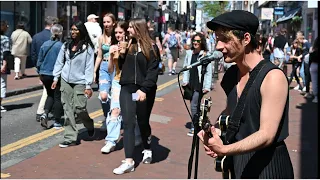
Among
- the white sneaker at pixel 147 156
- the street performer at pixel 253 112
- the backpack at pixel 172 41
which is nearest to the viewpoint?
the street performer at pixel 253 112

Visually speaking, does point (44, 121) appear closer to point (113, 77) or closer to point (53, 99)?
point (53, 99)

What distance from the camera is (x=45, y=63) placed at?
8102 mm

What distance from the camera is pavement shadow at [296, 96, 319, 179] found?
235 inches

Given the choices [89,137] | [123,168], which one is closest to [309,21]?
[89,137]

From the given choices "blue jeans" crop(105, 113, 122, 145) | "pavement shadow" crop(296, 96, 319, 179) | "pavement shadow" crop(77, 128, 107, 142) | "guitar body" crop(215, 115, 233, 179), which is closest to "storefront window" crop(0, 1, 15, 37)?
"pavement shadow" crop(77, 128, 107, 142)

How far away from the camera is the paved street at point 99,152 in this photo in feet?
18.5

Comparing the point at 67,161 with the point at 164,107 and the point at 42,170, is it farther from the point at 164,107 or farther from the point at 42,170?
the point at 164,107

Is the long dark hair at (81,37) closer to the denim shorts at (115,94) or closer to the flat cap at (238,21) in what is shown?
the denim shorts at (115,94)

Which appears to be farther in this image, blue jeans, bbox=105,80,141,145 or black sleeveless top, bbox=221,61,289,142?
blue jeans, bbox=105,80,141,145

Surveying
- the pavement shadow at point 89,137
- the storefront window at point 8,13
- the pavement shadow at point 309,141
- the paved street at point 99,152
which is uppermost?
the storefront window at point 8,13

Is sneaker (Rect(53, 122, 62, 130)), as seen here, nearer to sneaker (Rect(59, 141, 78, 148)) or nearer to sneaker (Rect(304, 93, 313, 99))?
sneaker (Rect(59, 141, 78, 148))

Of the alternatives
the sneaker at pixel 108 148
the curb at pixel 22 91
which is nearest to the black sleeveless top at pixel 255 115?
the sneaker at pixel 108 148

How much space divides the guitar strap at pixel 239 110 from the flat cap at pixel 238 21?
7.3 inches

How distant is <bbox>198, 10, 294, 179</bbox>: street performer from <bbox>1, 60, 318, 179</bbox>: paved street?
300 cm
